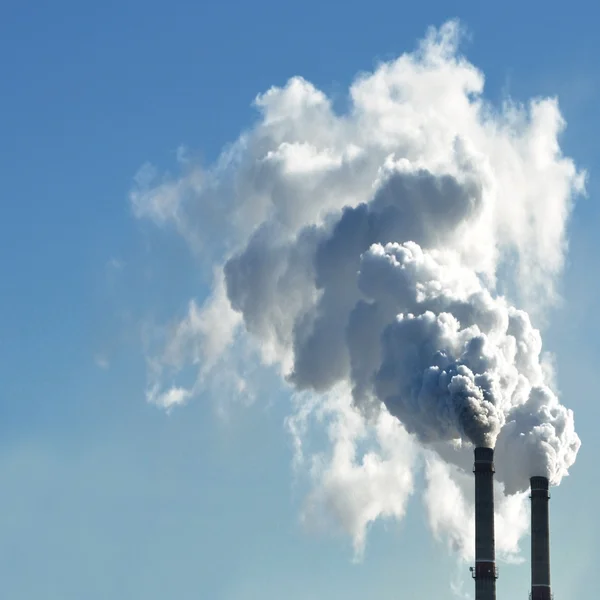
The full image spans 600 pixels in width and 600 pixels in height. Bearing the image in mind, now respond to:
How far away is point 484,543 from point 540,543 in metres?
10.5

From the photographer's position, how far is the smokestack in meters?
105

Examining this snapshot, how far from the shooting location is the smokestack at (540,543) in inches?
4124

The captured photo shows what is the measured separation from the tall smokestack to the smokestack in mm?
8718

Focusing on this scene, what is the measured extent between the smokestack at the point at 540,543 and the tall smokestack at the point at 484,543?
8.72 m

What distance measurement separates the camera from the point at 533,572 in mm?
105438

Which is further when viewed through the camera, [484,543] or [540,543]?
[540,543]

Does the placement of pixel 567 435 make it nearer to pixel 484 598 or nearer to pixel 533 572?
pixel 533 572

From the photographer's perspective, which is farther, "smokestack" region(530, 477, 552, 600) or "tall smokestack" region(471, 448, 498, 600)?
"smokestack" region(530, 477, 552, 600)

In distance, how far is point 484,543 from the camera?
318ft

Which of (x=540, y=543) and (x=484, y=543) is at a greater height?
(x=540, y=543)

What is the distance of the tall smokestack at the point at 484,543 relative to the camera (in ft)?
317

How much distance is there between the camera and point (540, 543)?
4161 inches

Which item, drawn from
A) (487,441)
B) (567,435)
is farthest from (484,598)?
(567,435)

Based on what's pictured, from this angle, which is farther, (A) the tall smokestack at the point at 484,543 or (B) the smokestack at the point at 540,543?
(B) the smokestack at the point at 540,543
